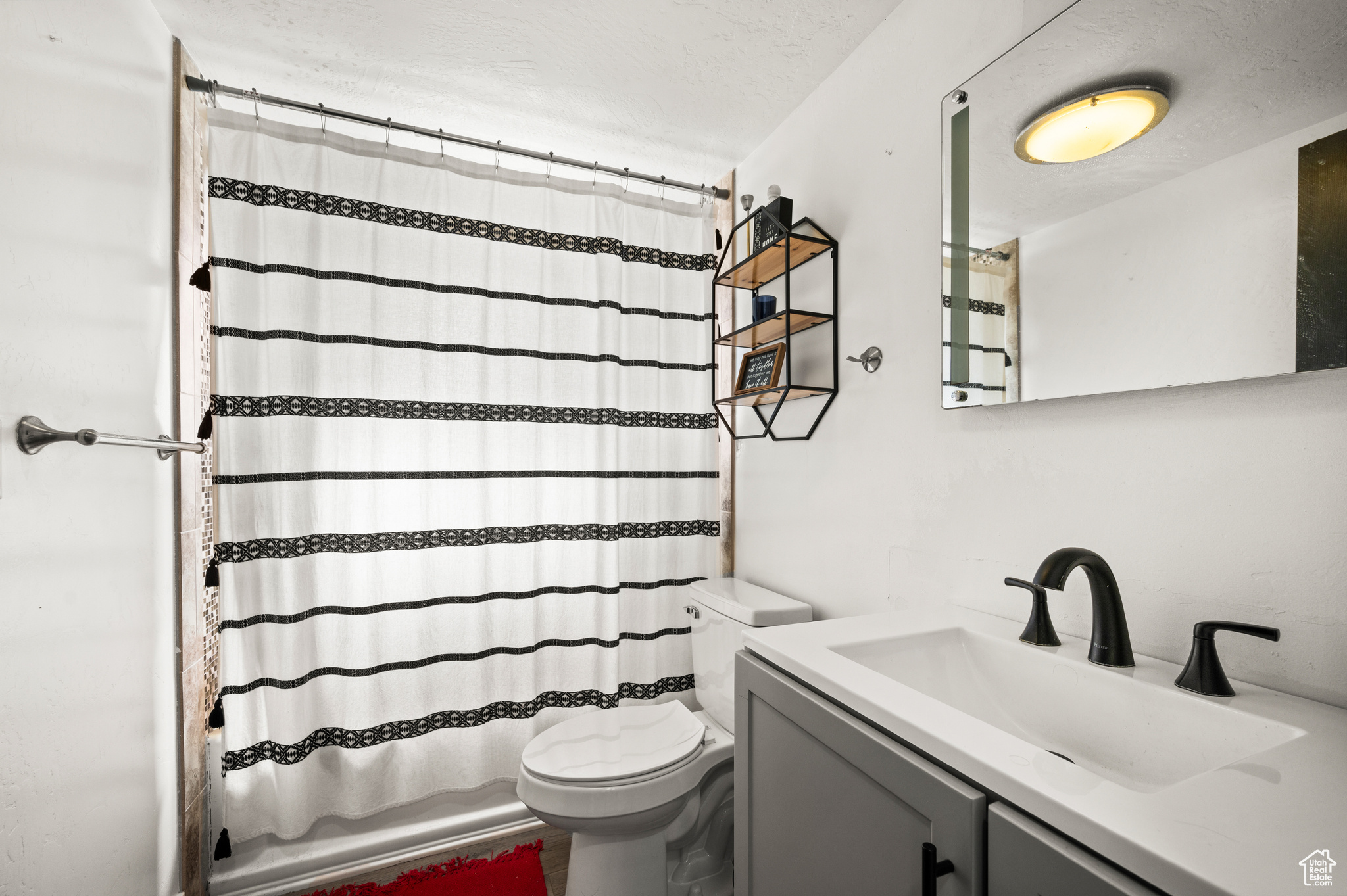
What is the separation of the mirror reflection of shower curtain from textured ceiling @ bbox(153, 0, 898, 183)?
0.74 metres

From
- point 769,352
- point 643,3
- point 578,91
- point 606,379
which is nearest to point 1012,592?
point 769,352

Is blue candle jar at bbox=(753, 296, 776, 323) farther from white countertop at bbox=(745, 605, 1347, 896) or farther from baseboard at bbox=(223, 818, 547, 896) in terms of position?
baseboard at bbox=(223, 818, 547, 896)

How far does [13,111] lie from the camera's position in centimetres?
92

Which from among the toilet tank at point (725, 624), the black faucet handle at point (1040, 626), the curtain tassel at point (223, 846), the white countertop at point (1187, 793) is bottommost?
the curtain tassel at point (223, 846)

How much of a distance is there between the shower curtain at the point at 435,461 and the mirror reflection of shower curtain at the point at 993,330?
105 centimetres

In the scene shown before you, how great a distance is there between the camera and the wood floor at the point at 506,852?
1615 mm

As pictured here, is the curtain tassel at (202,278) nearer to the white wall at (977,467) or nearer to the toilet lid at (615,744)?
the toilet lid at (615,744)

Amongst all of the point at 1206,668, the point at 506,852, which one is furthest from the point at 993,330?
the point at 506,852

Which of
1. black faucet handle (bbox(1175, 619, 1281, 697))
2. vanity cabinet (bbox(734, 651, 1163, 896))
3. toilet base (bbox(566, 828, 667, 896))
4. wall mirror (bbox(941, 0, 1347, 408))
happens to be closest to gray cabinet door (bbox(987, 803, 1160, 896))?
vanity cabinet (bbox(734, 651, 1163, 896))

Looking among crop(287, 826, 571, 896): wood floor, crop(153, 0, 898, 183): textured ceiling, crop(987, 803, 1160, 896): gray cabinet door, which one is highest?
crop(153, 0, 898, 183): textured ceiling

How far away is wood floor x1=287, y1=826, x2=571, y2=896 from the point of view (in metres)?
1.62

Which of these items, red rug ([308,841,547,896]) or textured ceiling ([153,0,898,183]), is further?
red rug ([308,841,547,896])
